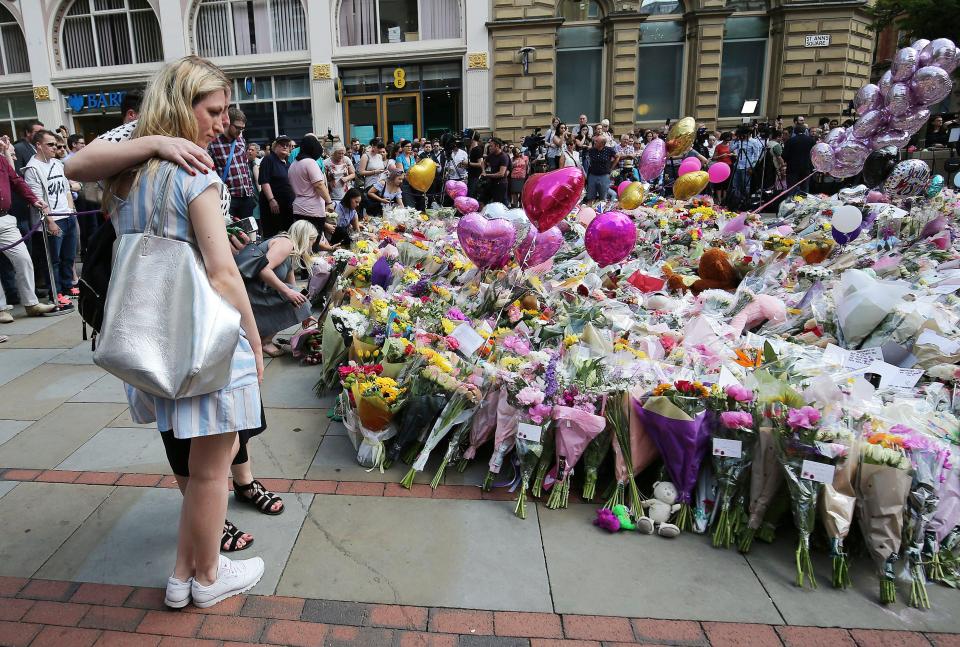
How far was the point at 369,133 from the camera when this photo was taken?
19.4 m

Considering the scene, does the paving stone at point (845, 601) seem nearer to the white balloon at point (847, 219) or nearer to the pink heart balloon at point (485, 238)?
the pink heart balloon at point (485, 238)

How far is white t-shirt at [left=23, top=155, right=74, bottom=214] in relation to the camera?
6.54m

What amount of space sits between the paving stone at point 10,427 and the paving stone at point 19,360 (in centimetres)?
90

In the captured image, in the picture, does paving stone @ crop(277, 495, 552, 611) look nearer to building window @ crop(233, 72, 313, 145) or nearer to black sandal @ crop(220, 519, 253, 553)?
black sandal @ crop(220, 519, 253, 553)

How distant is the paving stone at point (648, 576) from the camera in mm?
2402

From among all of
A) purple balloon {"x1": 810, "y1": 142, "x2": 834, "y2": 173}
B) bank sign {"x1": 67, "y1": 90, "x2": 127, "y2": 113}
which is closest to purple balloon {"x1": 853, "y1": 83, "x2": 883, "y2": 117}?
purple balloon {"x1": 810, "y1": 142, "x2": 834, "y2": 173}

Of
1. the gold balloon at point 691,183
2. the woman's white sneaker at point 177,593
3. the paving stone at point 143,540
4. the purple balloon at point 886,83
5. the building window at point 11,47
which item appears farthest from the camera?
the building window at point 11,47

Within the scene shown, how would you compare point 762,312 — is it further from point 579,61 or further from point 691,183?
point 579,61

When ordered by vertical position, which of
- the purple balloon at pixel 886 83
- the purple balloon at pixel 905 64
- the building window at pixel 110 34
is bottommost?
the purple balloon at pixel 886 83

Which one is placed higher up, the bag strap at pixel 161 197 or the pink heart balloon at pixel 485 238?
the bag strap at pixel 161 197

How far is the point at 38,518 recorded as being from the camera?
295 cm

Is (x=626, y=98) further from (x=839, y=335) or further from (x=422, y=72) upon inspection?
(x=839, y=335)

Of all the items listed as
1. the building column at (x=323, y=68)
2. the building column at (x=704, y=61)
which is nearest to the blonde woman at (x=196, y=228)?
the building column at (x=323, y=68)

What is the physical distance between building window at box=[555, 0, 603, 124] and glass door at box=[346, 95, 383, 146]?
219 inches
